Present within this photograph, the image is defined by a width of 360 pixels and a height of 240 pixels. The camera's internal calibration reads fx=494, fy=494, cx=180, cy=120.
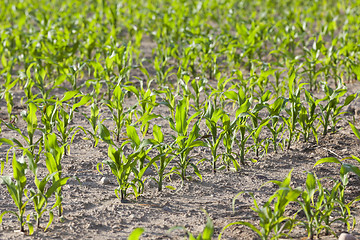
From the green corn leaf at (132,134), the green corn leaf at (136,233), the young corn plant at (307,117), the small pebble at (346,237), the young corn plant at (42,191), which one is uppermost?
the young corn plant at (307,117)

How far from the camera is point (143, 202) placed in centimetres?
296

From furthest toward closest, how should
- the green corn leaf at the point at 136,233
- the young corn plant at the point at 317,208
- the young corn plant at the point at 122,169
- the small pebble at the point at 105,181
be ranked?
the small pebble at the point at 105,181 < the young corn plant at the point at 122,169 < the young corn plant at the point at 317,208 < the green corn leaf at the point at 136,233

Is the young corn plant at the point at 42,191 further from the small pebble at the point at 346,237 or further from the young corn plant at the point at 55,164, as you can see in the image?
the small pebble at the point at 346,237

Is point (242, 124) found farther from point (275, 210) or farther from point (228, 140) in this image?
point (275, 210)

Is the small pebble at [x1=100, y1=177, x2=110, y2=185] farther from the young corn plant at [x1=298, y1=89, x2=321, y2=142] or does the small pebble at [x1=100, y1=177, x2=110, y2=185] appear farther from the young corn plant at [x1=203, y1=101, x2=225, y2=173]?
the young corn plant at [x1=298, y1=89, x2=321, y2=142]

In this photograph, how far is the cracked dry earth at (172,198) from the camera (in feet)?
8.71

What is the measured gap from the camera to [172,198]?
3.03m

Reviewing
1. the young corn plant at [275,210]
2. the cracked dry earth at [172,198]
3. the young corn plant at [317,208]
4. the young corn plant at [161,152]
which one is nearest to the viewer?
the young corn plant at [275,210]

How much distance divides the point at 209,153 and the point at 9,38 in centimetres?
367

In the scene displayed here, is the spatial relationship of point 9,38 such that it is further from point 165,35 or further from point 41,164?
point 41,164

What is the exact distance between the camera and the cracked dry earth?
2.65m

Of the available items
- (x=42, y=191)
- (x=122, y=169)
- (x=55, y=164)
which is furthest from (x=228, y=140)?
(x=42, y=191)

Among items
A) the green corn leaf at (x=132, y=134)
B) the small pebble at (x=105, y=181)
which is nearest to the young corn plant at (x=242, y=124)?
the green corn leaf at (x=132, y=134)

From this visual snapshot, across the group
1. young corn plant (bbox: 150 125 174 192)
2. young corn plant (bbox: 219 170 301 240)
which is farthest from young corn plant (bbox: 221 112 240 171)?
young corn plant (bbox: 219 170 301 240)
